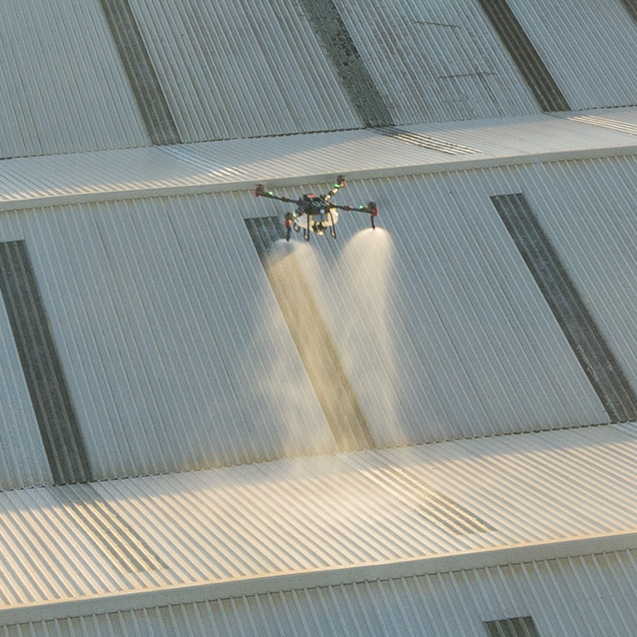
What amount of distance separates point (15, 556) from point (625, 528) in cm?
1147

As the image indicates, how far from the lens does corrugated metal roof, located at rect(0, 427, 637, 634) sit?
22.6 m

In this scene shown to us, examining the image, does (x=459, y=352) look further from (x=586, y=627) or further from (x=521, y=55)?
(x=521, y=55)

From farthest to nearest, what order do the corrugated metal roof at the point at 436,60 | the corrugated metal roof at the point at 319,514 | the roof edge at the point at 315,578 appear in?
the corrugated metal roof at the point at 436,60
the corrugated metal roof at the point at 319,514
the roof edge at the point at 315,578

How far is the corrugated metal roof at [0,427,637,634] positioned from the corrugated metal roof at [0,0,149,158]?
13.8 metres

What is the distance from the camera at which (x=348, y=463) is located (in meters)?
27.5

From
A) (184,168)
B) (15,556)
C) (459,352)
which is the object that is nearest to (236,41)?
(184,168)

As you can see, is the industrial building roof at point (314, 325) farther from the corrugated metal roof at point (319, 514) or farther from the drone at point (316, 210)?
the drone at point (316, 210)

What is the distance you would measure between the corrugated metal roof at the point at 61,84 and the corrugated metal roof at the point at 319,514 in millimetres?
13830

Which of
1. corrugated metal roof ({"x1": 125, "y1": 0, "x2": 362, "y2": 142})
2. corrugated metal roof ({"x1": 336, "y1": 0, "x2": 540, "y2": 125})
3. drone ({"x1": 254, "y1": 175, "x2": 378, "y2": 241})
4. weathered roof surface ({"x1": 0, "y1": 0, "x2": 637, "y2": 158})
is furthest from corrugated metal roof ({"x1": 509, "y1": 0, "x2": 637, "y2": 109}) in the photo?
drone ({"x1": 254, "y1": 175, "x2": 378, "y2": 241})

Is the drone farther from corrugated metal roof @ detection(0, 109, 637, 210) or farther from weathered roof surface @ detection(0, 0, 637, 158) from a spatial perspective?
weathered roof surface @ detection(0, 0, 637, 158)

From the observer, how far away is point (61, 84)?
3828cm

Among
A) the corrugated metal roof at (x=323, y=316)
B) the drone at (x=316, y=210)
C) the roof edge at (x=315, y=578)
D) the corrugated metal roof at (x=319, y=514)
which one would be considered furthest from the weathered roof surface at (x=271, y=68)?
the roof edge at (x=315, y=578)

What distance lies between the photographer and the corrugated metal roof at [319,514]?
22.6 meters

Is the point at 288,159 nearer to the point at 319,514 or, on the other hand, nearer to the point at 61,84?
the point at 61,84
